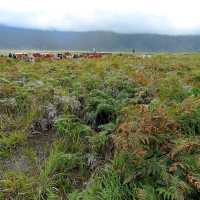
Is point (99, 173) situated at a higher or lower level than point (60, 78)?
lower

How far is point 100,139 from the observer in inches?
246

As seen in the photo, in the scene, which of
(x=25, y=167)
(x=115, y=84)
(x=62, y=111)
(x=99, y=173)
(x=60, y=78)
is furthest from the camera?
(x=60, y=78)

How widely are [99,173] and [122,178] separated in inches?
14.0

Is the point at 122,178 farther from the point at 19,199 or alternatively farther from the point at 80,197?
the point at 19,199

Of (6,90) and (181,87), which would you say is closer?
(181,87)

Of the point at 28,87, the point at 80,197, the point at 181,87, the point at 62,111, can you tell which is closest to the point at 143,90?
the point at 181,87

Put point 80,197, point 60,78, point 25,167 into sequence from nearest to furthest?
point 80,197 → point 25,167 → point 60,78

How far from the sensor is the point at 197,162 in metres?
5.41

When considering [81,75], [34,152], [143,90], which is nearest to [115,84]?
[143,90]

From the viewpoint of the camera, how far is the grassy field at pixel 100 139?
5406mm

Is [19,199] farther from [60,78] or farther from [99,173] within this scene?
[60,78]

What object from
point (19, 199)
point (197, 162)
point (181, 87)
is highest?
point (181, 87)

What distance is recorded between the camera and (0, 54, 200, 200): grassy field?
541 centimetres

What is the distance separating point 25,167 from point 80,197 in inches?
44.9
